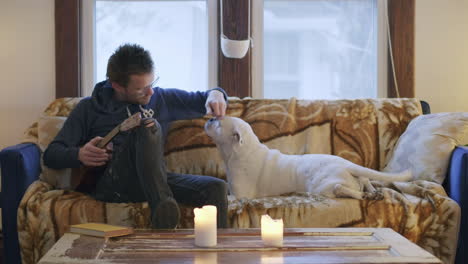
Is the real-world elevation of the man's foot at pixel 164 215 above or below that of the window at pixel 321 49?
below

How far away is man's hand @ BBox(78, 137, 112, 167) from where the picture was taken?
2578 millimetres

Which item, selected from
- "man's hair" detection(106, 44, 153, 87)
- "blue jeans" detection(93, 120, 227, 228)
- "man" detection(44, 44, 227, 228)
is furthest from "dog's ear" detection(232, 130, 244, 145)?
"man's hair" detection(106, 44, 153, 87)

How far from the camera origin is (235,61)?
382cm

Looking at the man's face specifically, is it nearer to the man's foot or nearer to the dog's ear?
the dog's ear

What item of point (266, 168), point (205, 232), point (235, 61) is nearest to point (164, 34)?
point (235, 61)

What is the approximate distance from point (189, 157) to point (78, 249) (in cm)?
143

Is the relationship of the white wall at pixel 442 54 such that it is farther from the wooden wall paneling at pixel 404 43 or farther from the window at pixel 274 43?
the window at pixel 274 43

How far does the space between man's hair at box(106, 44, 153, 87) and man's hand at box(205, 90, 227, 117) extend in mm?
333

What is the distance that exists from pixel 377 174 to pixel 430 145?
34cm

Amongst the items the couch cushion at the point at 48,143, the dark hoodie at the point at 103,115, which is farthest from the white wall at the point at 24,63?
the dark hoodie at the point at 103,115

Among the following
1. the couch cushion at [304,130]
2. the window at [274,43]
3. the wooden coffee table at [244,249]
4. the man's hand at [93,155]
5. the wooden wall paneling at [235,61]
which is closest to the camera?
the wooden coffee table at [244,249]

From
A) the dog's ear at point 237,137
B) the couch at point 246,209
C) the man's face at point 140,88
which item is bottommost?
the couch at point 246,209

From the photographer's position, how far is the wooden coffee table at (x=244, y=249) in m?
1.75

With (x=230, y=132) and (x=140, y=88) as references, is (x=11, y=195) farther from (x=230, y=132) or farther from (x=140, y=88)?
(x=230, y=132)
